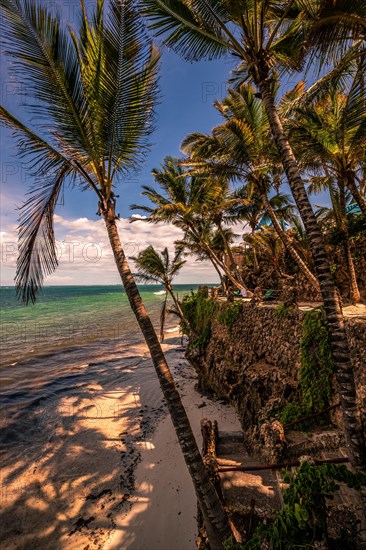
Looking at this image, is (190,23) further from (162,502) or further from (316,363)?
(162,502)

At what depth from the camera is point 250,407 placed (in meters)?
7.43

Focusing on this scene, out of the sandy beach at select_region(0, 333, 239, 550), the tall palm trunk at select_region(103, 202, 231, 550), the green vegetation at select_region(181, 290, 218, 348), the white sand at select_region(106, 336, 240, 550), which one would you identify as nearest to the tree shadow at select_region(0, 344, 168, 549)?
the sandy beach at select_region(0, 333, 239, 550)

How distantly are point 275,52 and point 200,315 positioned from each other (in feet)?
38.6

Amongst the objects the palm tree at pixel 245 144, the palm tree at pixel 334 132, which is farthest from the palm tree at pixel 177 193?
the palm tree at pixel 334 132

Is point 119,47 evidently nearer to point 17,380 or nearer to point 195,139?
point 195,139

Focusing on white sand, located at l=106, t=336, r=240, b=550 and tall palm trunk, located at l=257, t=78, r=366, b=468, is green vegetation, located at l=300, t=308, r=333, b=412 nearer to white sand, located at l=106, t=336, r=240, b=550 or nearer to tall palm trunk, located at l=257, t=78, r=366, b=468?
tall palm trunk, located at l=257, t=78, r=366, b=468

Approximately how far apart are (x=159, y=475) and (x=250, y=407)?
3218 millimetres

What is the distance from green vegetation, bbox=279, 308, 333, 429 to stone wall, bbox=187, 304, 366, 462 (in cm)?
30

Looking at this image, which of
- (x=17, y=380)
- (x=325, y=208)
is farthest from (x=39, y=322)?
(x=325, y=208)

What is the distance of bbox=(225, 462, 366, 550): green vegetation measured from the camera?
2088 mm

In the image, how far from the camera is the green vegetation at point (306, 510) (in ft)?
6.85

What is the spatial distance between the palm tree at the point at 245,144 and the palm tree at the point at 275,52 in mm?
3687

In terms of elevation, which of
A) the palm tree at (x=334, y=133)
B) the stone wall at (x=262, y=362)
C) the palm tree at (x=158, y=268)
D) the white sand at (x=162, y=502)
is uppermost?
the palm tree at (x=334, y=133)

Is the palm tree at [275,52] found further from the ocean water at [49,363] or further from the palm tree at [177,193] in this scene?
the ocean water at [49,363]
